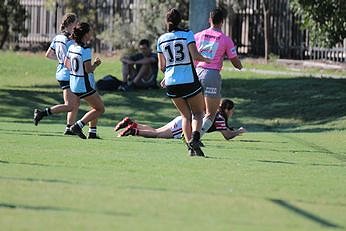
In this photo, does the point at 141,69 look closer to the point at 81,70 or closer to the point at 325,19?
the point at 325,19

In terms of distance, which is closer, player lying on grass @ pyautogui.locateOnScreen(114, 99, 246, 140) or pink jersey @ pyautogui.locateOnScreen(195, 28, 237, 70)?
pink jersey @ pyautogui.locateOnScreen(195, 28, 237, 70)

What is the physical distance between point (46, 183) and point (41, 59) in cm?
2495

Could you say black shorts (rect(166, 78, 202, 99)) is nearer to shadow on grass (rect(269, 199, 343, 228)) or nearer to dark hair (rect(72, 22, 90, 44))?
dark hair (rect(72, 22, 90, 44))

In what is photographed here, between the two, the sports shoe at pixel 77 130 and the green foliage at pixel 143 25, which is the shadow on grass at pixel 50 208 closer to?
the sports shoe at pixel 77 130

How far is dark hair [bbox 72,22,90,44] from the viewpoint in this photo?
15.5 metres

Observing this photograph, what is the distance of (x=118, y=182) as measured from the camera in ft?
33.4

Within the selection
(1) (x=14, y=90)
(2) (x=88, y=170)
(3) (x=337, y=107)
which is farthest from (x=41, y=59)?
(2) (x=88, y=170)

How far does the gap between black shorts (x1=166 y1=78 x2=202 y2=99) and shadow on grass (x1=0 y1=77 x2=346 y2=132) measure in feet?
Result: 23.9

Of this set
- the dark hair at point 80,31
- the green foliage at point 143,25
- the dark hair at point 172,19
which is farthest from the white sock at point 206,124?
the green foliage at point 143,25

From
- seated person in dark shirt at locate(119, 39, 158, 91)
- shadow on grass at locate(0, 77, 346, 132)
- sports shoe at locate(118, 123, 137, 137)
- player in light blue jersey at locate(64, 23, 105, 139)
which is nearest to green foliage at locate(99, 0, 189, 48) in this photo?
shadow on grass at locate(0, 77, 346, 132)

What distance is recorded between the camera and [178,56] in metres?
13.5

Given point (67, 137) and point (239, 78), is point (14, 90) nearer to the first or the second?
point (239, 78)

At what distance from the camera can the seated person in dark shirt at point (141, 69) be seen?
85.6 feet

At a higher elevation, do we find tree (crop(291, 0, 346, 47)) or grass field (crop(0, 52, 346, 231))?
tree (crop(291, 0, 346, 47))
